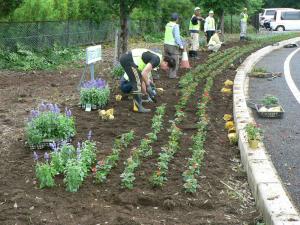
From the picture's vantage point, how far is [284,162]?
6465 mm

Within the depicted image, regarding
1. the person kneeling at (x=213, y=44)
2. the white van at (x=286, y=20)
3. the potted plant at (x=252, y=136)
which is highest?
the potted plant at (x=252, y=136)

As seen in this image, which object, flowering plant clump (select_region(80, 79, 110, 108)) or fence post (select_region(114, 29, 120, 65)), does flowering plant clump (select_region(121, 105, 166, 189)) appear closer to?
flowering plant clump (select_region(80, 79, 110, 108))

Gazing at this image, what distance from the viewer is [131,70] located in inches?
355

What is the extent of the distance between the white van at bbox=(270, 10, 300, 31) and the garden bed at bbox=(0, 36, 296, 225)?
39507 millimetres

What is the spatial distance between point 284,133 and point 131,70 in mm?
2783

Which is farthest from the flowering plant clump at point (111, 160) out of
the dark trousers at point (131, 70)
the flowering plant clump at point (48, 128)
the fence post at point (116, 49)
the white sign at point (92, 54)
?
the fence post at point (116, 49)

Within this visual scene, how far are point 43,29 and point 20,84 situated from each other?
6269 mm

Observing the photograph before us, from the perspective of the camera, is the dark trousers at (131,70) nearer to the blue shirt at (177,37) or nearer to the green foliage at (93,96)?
the green foliage at (93,96)

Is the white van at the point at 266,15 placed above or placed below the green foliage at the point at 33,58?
below

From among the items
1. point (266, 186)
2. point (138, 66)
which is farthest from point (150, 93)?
point (266, 186)

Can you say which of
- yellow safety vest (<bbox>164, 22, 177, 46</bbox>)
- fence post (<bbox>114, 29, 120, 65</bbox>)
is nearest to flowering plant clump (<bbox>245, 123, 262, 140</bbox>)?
yellow safety vest (<bbox>164, 22, 177, 46</bbox>)

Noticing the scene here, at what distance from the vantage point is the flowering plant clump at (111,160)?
5.54m

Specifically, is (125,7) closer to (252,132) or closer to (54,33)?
(54,33)

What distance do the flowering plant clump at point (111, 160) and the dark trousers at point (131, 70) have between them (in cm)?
201
